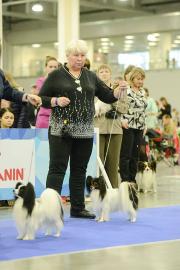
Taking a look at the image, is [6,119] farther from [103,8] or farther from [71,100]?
[103,8]

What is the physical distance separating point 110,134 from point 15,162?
1.03 m

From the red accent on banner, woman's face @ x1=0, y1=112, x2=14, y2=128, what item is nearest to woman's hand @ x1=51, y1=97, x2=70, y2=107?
the red accent on banner

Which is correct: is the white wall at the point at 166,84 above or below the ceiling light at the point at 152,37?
below

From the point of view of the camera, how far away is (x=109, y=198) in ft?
17.0

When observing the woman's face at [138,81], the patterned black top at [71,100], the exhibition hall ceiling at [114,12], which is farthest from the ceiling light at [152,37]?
the patterned black top at [71,100]

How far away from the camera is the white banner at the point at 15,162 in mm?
6176

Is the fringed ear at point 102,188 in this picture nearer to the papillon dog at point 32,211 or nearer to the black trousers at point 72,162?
the black trousers at point 72,162

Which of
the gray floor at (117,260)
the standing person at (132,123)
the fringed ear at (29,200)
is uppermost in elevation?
the standing person at (132,123)

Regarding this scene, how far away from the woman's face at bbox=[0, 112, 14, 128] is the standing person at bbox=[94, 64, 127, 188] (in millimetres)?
921

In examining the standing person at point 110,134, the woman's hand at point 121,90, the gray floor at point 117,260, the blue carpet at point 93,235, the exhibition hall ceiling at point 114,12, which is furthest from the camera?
the exhibition hall ceiling at point 114,12

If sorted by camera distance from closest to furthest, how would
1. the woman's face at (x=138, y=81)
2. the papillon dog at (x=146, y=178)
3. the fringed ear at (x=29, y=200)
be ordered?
the fringed ear at (x=29, y=200) → the woman's face at (x=138, y=81) → the papillon dog at (x=146, y=178)

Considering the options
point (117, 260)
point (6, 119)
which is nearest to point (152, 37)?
point (6, 119)

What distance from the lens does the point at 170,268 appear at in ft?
11.2

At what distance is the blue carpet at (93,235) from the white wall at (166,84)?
51.0 feet
